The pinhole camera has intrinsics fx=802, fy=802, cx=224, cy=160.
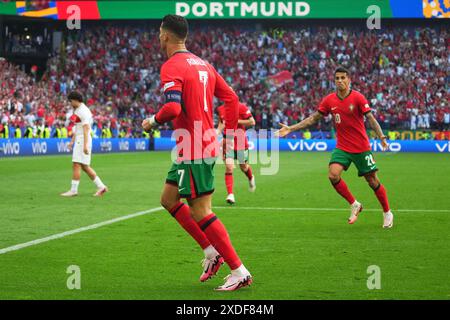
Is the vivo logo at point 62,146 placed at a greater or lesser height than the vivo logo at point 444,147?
greater

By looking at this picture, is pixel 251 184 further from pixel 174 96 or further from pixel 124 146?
pixel 124 146

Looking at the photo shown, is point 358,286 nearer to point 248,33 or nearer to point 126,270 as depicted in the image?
point 126,270

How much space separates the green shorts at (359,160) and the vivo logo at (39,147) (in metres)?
26.6

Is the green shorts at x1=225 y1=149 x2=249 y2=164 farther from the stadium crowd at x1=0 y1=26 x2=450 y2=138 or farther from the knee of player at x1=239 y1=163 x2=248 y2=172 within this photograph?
the stadium crowd at x1=0 y1=26 x2=450 y2=138

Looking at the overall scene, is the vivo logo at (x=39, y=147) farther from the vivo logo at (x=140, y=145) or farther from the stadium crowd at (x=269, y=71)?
the vivo logo at (x=140, y=145)

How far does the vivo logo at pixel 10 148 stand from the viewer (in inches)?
1391

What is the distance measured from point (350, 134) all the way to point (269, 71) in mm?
42735

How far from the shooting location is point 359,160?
12.6 metres

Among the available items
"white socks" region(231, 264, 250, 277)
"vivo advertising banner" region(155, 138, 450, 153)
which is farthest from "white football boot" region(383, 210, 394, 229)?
"vivo advertising banner" region(155, 138, 450, 153)

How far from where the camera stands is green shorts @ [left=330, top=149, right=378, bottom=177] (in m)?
12.5

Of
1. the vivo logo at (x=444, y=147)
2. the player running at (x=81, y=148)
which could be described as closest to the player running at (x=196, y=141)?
the player running at (x=81, y=148)

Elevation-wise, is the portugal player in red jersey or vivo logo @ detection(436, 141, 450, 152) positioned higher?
the portugal player in red jersey

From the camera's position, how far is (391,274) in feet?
26.6

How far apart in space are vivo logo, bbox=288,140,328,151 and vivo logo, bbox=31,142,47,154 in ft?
53.4
